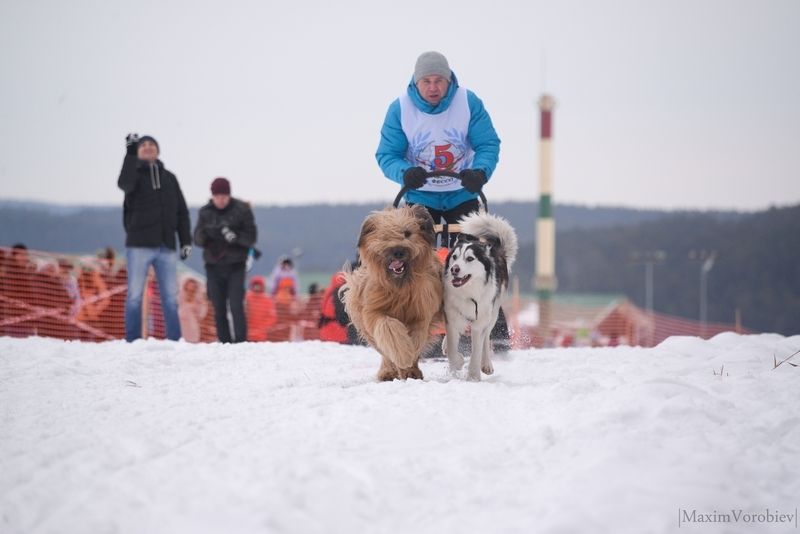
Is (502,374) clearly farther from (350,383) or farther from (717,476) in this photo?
(717,476)

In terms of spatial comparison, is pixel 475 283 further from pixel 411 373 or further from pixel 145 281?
pixel 145 281

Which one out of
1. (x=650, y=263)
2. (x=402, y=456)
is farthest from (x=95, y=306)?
(x=650, y=263)

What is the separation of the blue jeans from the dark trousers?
443 millimetres

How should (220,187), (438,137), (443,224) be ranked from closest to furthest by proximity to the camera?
(438,137) < (443,224) < (220,187)

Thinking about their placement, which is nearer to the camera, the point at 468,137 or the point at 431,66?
the point at 431,66

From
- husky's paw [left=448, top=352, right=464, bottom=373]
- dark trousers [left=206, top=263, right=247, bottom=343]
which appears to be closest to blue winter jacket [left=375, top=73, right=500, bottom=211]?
husky's paw [left=448, top=352, right=464, bottom=373]

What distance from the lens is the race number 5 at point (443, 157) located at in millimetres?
5270

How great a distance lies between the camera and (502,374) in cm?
504

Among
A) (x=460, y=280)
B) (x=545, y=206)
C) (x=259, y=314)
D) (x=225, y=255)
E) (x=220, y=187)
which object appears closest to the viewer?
(x=460, y=280)

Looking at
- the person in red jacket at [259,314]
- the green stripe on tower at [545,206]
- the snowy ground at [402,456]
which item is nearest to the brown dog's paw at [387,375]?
the snowy ground at [402,456]

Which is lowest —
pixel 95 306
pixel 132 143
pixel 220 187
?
pixel 95 306

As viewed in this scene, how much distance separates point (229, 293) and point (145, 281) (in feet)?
3.09

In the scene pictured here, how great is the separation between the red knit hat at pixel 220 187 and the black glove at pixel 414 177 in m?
3.91

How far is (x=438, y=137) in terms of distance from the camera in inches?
206
